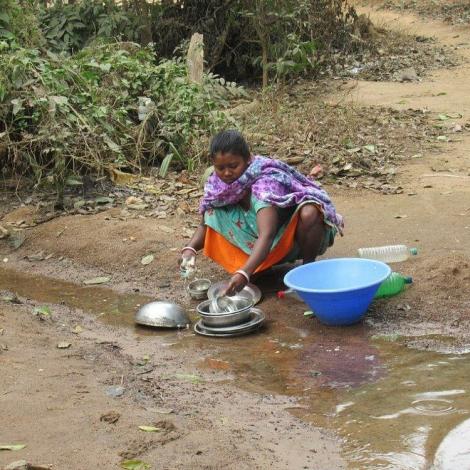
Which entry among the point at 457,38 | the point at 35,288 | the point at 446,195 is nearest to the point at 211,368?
the point at 35,288

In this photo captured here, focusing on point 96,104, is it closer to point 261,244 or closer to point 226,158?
point 226,158

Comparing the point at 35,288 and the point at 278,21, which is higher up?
the point at 278,21

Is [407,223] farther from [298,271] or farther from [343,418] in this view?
[343,418]

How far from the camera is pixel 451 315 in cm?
429

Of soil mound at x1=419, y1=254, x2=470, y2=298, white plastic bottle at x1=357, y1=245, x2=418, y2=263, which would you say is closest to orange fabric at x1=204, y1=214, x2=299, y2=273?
white plastic bottle at x1=357, y1=245, x2=418, y2=263

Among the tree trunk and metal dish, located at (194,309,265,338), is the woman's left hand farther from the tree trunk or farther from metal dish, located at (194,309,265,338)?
the tree trunk

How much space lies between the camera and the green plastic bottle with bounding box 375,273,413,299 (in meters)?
4.48

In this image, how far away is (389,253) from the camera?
16.3 ft

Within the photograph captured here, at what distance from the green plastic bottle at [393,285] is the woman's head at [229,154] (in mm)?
974

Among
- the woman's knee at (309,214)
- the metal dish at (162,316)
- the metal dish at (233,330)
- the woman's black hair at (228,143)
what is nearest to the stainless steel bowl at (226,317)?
the metal dish at (233,330)

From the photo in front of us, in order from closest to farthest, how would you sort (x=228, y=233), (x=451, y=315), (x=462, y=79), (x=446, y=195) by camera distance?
(x=451, y=315)
(x=228, y=233)
(x=446, y=195)
(x=462, y=79)

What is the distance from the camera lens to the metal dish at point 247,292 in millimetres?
4695

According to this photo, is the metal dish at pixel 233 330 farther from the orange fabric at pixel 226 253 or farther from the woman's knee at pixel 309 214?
the woman's knee at pixel 309 214

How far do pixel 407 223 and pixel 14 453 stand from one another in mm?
3612
